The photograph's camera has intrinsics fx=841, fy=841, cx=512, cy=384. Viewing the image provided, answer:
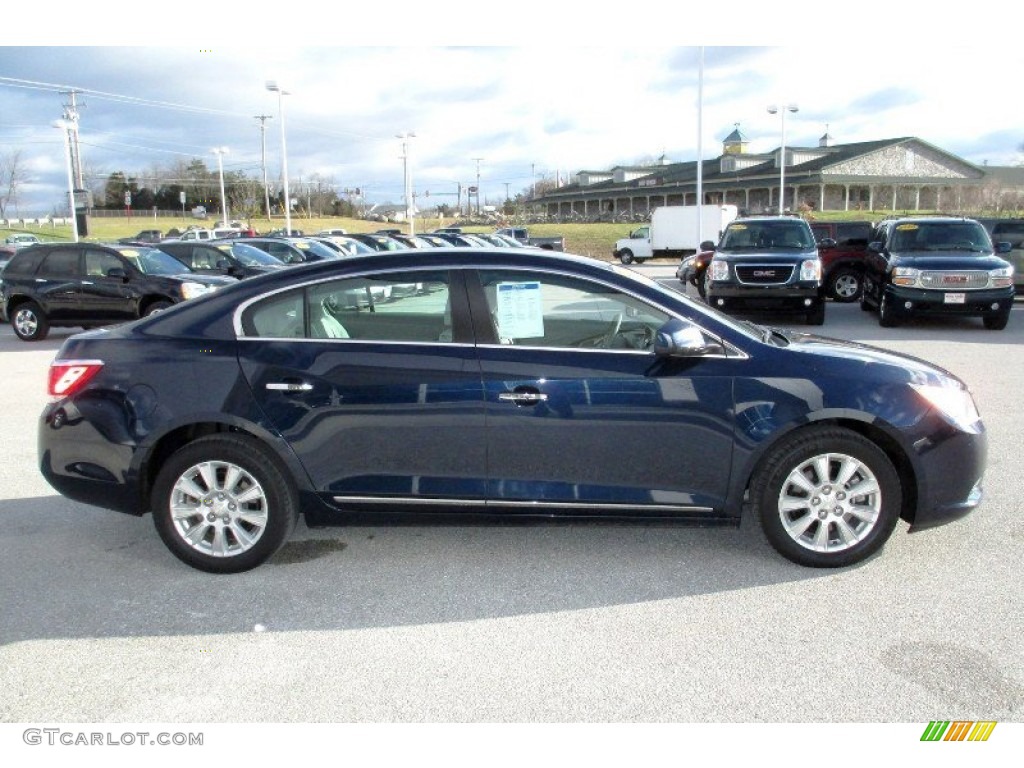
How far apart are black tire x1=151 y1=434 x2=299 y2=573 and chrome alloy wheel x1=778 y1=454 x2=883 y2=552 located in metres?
2.53

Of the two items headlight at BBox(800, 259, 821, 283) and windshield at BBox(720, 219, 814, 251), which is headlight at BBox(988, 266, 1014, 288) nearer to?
headlight at BBox(800, 259, 821, 283)

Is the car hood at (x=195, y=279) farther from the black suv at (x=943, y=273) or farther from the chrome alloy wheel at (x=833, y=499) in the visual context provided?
the chrome alloy wheel at (x=833, y=499)

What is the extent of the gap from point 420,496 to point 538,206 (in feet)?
346

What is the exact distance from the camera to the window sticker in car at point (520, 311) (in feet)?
14.0

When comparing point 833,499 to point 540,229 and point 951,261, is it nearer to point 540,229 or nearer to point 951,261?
point 951,261

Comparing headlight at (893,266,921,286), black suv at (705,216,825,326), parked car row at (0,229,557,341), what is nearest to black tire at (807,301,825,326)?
black suv at (705,216,825,326)

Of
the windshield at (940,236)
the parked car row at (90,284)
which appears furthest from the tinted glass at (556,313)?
the windshield at (940,236)

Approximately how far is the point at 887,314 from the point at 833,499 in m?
11.1

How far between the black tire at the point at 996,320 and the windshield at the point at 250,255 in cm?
1423

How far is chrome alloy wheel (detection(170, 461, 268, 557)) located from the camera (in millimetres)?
4293

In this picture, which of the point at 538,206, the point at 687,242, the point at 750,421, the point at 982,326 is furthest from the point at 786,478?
the point at 538,206

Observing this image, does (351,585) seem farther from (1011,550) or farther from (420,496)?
(1011,550)

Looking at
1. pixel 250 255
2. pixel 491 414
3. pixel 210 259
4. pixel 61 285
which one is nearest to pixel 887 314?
pixel 491 414

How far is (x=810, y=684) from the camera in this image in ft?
10.6
